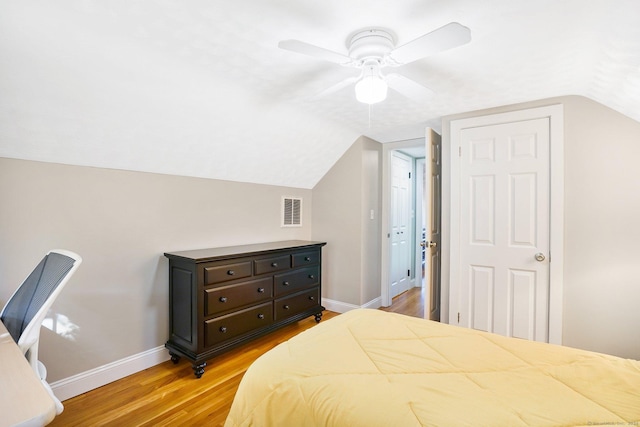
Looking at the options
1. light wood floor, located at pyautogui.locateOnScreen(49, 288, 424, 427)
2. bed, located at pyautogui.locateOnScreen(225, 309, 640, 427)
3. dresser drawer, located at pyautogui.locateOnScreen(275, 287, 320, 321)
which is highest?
bed, located at pyautogui.locateOnScreen(225, 309, 640, 427)

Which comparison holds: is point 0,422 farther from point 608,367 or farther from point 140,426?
point 608,367

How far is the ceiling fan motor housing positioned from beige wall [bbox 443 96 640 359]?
5.96 ft

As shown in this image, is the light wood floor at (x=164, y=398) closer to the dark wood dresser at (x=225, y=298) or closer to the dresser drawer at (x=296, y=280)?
the dark wood dresser at (x=225, y=298)

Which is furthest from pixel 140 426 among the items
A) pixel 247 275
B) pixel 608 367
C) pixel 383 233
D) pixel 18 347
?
pixel 383 233

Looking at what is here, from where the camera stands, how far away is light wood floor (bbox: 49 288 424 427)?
1842 mm

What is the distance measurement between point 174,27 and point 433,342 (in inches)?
78.9

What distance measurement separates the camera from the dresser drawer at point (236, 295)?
240cm

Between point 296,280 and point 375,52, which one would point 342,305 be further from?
point 375,52

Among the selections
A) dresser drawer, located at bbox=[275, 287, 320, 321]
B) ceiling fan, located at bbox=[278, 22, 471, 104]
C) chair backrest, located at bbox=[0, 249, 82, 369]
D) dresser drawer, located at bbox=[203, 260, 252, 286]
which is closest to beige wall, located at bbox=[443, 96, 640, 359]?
ceiling fan, located at bbox=[278, 22, 471, 104]

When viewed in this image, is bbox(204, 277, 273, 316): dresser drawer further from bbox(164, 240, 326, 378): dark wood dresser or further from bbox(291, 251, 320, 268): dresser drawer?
bbox(291, 251, 320, 268): dresser drawer

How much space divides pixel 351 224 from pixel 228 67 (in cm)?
232

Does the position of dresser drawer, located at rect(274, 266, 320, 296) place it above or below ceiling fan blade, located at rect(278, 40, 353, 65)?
below

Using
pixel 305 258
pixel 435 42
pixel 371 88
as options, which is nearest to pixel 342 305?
pixel 305 258

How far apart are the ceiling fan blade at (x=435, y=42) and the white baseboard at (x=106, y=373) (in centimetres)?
277
